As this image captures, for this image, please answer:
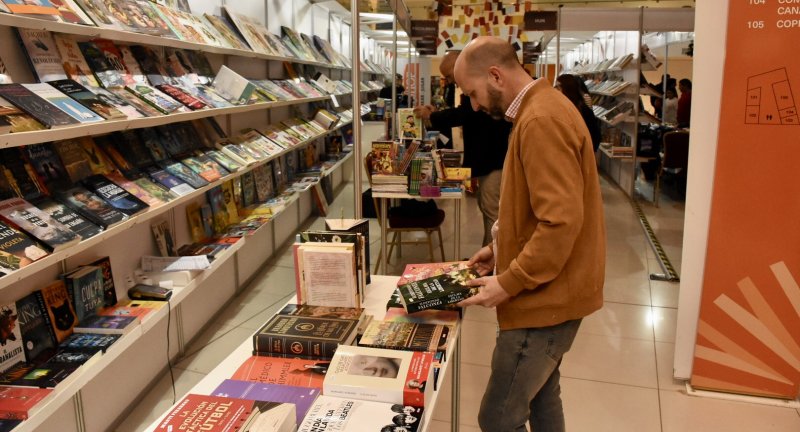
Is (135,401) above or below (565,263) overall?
below

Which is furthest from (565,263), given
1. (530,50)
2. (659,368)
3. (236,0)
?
(530,50)

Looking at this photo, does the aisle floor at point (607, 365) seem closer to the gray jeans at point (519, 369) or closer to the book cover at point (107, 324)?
the book cover at point (107, 324)

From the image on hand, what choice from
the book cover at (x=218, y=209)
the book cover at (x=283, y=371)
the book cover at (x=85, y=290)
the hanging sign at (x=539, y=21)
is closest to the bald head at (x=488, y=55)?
the book cover at (x=283, y=371)

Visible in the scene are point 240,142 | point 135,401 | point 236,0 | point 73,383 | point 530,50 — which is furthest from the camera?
point 530,50

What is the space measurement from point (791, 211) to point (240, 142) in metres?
3.30

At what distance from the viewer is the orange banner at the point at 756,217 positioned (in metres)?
2.79

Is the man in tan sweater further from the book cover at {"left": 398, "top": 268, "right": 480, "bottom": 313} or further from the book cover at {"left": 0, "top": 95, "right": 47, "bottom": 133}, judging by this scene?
the book cover at {"left": 0, "top": 95, "right": 47, "bottom": 133}

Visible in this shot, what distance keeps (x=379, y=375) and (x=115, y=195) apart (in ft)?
5.71

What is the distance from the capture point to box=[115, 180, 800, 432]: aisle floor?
2.95 m

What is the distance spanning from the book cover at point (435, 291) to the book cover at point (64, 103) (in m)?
1.42

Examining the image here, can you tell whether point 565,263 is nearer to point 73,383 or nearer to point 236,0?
point 73,383

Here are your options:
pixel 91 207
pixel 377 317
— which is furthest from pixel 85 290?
pixel 377 317

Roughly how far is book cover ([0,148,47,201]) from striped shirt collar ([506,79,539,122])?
1.85 metres

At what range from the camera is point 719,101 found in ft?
9.51
